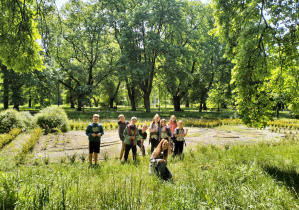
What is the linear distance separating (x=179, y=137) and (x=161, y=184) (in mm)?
2440

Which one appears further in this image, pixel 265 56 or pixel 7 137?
pixel 7 137

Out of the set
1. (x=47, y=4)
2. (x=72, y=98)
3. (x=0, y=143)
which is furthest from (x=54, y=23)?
(x=72, y=98)

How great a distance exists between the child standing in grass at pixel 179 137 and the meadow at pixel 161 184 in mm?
398

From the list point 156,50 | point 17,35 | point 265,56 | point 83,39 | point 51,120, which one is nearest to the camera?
point 17,35

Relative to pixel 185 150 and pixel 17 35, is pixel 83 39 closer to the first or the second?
pixel 17 35

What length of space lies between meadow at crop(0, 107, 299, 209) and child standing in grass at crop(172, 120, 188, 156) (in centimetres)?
40

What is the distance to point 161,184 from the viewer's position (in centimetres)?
405

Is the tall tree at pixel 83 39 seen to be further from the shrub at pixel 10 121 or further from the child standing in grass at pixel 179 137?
the child standing in grass at pixel 179 137

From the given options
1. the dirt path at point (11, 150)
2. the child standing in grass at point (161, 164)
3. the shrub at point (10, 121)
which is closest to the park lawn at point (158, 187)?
the child standing in grass at point (161, 164)

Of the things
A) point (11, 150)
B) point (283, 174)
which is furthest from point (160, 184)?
point (11, 150)

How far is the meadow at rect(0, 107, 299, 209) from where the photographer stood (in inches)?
119

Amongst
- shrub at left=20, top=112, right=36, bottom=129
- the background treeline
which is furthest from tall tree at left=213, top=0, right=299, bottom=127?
shrub at left=20, top=112, right=36, bottom=129

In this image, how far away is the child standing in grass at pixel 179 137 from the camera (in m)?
6.21

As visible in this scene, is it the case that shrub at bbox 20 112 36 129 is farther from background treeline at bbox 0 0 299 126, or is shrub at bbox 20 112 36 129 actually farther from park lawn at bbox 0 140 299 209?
park lawn at bbox 0 140 299 209
